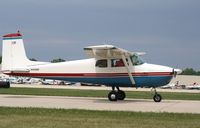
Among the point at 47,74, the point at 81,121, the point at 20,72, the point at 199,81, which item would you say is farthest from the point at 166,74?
the point at 199,81

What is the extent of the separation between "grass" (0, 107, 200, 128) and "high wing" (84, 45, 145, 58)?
6.69 meters

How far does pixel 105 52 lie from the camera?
22406 millimetres

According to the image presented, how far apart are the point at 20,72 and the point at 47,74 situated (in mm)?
1762

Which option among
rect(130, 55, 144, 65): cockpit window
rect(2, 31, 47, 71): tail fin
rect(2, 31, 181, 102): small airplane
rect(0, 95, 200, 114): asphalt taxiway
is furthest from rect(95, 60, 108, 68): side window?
rect(2, 31, 47, 71): tail fin

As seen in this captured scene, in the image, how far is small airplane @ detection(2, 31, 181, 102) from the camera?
22359 millimetres

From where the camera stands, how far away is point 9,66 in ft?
83.3

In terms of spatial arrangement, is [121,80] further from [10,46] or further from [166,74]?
[10,46]

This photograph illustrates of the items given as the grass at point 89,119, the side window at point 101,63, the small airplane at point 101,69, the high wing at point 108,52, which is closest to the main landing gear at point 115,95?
the small airplane at point 101,69

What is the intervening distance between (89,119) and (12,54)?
45.1 feet

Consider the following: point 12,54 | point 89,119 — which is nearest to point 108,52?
point 12,54

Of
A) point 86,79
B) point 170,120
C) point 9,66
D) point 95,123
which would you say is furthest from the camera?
point 9,66

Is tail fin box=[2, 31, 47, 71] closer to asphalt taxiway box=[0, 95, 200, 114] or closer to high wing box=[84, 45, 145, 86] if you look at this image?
asphalt taxiway box=[0, 95, 200, 114]

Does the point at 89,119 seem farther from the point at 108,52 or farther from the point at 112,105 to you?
the point at 108,52

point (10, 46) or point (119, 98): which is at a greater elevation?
point (10, 46)
